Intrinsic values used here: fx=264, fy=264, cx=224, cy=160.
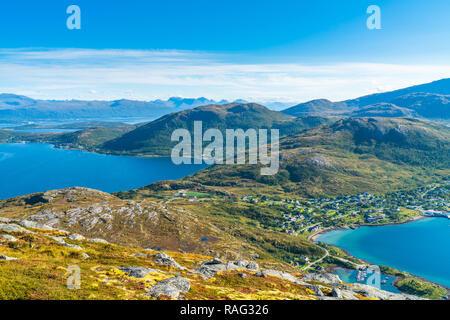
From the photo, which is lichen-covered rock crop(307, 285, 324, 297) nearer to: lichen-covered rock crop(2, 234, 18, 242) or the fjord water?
lichen-covered rock crop(2, 234, 18, 242)

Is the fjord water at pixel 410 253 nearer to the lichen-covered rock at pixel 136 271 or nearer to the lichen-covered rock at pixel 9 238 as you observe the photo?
the lichen-covered rock at pixel 136 271

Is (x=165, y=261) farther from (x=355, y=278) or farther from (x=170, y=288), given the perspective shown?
(x=355, y=278)

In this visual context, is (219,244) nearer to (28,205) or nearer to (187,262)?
(187,262)

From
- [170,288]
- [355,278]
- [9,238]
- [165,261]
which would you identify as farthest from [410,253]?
[9,238]

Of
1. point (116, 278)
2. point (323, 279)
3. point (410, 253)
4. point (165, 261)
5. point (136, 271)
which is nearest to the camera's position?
point (116, 278)
